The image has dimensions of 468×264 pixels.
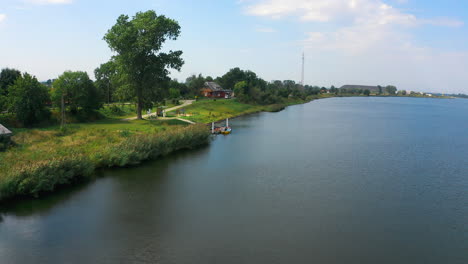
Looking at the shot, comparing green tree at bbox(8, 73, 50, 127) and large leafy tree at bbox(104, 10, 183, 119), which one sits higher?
large leafy tree at bbox(104, 10, 183, 119)

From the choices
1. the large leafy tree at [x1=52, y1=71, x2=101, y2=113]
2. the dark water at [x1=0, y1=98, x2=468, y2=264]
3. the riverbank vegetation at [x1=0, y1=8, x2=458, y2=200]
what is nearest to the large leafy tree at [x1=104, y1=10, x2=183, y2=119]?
the riverbank vegetation at [x1=0, y1=8, x2=458, y2=200]

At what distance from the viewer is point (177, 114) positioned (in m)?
52.7

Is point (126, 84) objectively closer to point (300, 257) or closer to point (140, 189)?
point (140, 189)

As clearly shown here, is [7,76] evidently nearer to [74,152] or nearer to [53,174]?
[74,152]

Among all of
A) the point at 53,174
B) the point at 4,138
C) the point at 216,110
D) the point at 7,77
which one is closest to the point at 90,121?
the point at 4,138

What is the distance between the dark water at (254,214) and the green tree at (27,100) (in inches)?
660

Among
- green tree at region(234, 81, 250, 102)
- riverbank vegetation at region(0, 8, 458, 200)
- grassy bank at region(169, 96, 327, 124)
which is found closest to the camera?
riverbank vegetation at region(0, 8, 458, 200)

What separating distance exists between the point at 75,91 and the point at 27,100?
597 cm

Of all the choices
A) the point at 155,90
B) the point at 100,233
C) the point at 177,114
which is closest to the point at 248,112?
the point at 177,114

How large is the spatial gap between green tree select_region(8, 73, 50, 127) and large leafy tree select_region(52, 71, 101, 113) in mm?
2619

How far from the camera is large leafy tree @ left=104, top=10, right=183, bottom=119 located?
136 ft

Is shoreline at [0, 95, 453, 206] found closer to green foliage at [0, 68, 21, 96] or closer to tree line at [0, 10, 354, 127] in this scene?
tree line at [0, 10, 354, 127]

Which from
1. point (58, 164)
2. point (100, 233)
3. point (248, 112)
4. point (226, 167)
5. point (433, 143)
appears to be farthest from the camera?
point (248, 112)

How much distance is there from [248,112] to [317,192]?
55.5 meters
